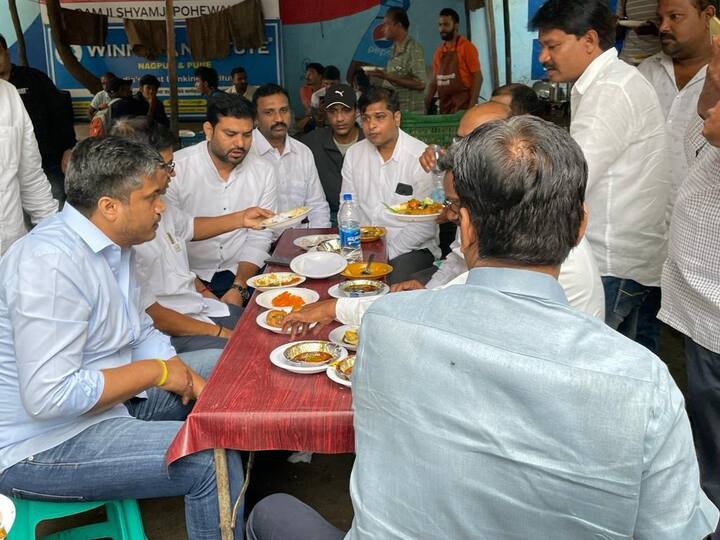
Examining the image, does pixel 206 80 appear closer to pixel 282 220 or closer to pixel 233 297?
pixel 233 297

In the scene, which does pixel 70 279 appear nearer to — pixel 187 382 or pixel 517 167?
pixel 187 382

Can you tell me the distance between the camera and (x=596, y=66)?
9.77ft

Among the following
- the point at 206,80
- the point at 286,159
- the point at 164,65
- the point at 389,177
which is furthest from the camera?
the point at 164,65

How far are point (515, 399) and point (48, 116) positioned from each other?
508cm

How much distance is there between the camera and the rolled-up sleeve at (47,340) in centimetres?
196

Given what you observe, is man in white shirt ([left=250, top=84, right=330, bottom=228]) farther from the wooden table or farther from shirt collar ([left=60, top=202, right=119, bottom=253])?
the wooden table

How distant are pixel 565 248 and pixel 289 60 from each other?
32.9ft

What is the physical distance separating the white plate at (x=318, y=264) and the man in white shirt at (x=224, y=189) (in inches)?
31.0

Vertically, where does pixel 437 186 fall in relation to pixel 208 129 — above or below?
below

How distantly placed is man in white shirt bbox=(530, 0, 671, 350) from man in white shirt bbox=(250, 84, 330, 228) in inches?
89.3

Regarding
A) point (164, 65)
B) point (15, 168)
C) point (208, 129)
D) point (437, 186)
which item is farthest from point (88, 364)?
point (164, 65)

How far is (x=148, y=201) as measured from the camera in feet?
7.67

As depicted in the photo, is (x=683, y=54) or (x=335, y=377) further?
(x=683, y=54)

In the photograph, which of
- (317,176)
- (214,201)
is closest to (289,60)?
(317,176)
